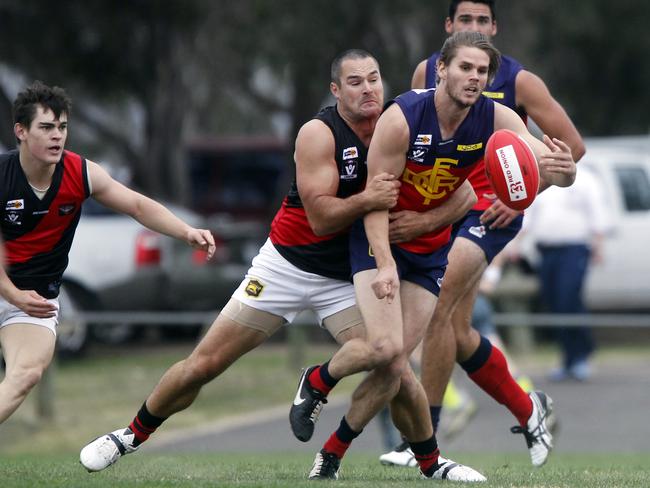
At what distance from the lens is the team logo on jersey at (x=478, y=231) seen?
8.73 m

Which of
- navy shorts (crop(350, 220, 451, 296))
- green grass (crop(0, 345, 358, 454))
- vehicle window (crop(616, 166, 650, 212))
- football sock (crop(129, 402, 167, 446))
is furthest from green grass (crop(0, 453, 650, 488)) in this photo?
vehicle window (crop(616, 166, 650, 212))

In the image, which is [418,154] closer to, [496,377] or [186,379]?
[186,379]

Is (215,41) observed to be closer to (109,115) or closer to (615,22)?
(615,22)

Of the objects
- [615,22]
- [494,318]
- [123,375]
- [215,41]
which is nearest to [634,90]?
[615,22]

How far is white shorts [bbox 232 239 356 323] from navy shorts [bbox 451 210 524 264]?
1.11 m

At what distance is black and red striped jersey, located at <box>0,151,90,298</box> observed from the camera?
26.0 ft

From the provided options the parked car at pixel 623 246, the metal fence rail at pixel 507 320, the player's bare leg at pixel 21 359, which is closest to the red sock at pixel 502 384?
the player's bare leg at pixel 21 359

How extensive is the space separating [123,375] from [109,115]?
14571mm

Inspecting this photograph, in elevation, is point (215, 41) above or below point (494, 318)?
above

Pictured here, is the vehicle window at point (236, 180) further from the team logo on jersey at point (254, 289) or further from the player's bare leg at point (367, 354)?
the player's bare leg at point (367, 354)

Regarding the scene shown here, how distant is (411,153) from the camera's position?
7.62 metres

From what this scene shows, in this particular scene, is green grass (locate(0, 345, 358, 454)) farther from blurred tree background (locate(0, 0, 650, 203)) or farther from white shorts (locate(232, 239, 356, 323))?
white shorts (locate(232, 239, 356, 323))

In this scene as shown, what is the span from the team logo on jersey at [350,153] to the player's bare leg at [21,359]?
1.91 metres

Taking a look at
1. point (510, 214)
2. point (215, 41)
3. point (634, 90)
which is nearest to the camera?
point (510, 214)
